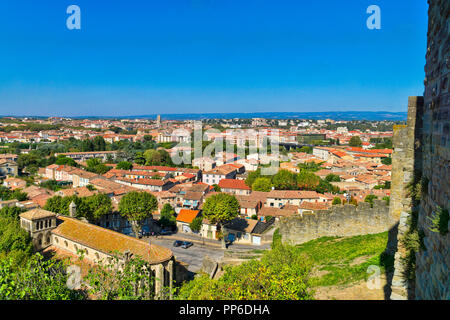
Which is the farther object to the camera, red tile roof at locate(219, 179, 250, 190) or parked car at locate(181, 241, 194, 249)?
red tile roof at locate(219, 179, 250, 190)

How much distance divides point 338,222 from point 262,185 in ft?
109

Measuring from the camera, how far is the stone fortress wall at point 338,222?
42.4ft

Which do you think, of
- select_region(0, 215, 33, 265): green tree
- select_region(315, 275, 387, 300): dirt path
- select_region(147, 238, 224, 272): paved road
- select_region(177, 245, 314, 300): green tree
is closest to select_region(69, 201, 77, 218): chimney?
select_region(0, 215, 33, 265): green tree

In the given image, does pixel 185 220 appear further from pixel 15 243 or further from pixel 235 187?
pixel 15 243

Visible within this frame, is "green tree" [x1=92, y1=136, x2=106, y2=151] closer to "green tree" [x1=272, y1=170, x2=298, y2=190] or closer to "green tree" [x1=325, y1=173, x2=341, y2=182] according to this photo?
"green tree" [x1=272, y1=170, x2=298, y2=190]

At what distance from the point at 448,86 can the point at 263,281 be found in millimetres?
6175

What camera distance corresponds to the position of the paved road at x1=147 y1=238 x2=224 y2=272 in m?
24.8

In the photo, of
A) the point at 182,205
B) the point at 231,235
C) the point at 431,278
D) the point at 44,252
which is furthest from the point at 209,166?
the point at 431,278

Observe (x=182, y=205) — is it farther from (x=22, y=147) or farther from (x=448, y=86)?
(x=22, y=147)

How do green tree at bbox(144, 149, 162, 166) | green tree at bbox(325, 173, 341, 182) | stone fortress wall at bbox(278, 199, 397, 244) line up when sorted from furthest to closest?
green tree at bbox(144, 149, 162, 166)
green tree at bbox(325, 173, 341, 182)
stone fortress wall at bbox(278, 199, 397, 244)

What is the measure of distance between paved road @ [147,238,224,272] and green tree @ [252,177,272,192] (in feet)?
63.0

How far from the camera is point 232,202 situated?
30.6 metres

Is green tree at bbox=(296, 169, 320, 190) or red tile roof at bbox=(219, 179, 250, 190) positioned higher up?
green tree at bbox=(296, 169, 320, 190)

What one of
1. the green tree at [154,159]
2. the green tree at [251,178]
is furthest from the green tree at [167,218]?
the green tree at [154,159]
